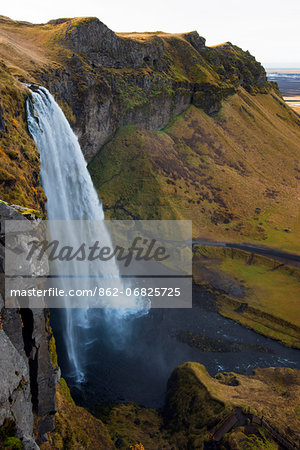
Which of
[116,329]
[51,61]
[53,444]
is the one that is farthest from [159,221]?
[53,444]

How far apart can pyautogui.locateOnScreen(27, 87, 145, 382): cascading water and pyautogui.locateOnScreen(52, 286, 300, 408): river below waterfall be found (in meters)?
1.38

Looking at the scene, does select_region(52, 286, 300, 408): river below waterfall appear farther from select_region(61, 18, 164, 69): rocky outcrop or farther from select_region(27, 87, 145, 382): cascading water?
select_region(61, 18, 164, 69): rocky outcrop

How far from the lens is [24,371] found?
48.7ft

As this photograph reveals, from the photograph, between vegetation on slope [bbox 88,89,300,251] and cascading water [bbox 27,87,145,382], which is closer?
cascading water [bbox 27,87,145,382]

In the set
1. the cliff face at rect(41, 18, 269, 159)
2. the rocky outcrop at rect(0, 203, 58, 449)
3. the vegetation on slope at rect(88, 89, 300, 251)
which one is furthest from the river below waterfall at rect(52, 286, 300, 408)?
the cliff face at rect(41, 18, 269, 159)

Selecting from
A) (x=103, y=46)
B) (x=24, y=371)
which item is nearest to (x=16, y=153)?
(x=24, y=371)

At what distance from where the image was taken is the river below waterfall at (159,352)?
33875mm

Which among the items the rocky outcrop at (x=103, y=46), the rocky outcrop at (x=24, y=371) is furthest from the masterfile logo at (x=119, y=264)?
the rocky outcrop at (x=103, y=46)

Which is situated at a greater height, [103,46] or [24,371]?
[103,46]

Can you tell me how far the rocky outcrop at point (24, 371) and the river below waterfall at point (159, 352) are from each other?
13898 millimetres

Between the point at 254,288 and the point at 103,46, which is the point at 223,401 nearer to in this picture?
the point at 254,288

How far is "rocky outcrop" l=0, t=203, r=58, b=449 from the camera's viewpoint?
13.0 m

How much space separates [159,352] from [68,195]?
22.2 m

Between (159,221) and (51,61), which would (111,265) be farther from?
(51,61)
